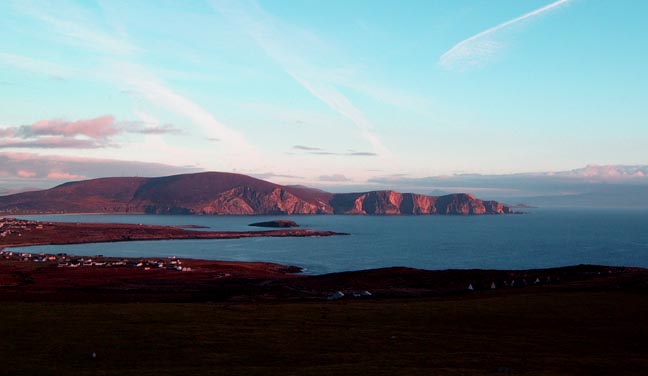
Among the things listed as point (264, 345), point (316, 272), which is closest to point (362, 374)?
point (264, 345)

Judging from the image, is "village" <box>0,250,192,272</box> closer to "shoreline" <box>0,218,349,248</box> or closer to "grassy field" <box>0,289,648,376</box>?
"shoreline" <box>0,218,349,248</box>

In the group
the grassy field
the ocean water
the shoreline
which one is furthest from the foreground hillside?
the shoreline

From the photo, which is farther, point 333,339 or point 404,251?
point 404,251

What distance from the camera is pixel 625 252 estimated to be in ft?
415

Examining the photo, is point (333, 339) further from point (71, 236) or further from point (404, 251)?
point (71, 236)

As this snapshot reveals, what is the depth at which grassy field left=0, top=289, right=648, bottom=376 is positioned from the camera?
62.3ft

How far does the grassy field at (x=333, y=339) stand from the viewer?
62.3ft

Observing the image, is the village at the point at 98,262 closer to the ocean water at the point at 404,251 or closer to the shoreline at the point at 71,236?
the ocean water at the point at 404,251

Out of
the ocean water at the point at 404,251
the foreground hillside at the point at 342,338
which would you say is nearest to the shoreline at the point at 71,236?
the ocean water at the point at 404,251

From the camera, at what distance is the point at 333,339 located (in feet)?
79.4

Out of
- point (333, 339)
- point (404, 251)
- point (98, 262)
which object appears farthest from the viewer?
point (404, 251)

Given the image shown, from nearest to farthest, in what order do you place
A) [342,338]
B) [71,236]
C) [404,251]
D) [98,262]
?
[342,338], [98,262], [404,251], [71,236]

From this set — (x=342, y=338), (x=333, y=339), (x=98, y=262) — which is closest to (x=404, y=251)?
(x=98, y=262)

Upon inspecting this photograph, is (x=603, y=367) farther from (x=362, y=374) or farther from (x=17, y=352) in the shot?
(x=17, y=352)
